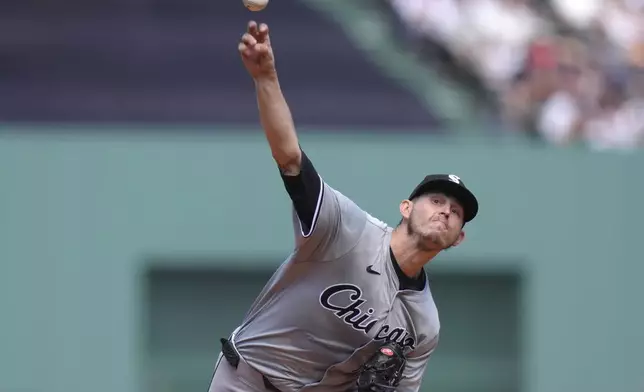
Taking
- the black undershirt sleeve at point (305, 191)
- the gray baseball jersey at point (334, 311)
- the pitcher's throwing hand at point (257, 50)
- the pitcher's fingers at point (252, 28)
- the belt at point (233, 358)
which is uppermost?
the pitcher's fingers at point (252, 28)

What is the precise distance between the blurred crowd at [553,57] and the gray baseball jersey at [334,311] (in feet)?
14.3

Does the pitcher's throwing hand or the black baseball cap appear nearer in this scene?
the pitcher's throwing hand

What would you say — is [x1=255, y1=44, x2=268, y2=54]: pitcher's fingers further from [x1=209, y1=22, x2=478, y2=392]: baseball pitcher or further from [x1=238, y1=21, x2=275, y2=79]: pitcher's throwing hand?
[x1=209, y1=22, x2=478, y2=392]: baseball pitcher

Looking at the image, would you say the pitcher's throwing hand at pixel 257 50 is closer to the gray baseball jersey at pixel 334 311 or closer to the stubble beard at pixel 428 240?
the gray baseball jersey at pixel 334 311

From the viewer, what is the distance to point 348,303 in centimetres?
419

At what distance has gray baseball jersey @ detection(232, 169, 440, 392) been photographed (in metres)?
4.14

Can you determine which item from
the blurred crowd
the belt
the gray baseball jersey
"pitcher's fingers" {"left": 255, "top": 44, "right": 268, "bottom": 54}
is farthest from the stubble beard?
the blurred crowd

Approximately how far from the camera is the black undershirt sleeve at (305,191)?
12.6 feet

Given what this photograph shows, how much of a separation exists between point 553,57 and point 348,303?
5015mm

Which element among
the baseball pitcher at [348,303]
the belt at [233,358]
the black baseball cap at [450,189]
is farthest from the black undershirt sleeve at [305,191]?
the belt at [233,358]

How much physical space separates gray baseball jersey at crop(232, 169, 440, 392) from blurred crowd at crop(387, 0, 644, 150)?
4.36m

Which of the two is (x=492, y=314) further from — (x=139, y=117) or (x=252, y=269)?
(x=139, y=117)

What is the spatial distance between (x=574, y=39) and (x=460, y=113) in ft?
3.18

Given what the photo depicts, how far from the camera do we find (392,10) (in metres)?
9.40
